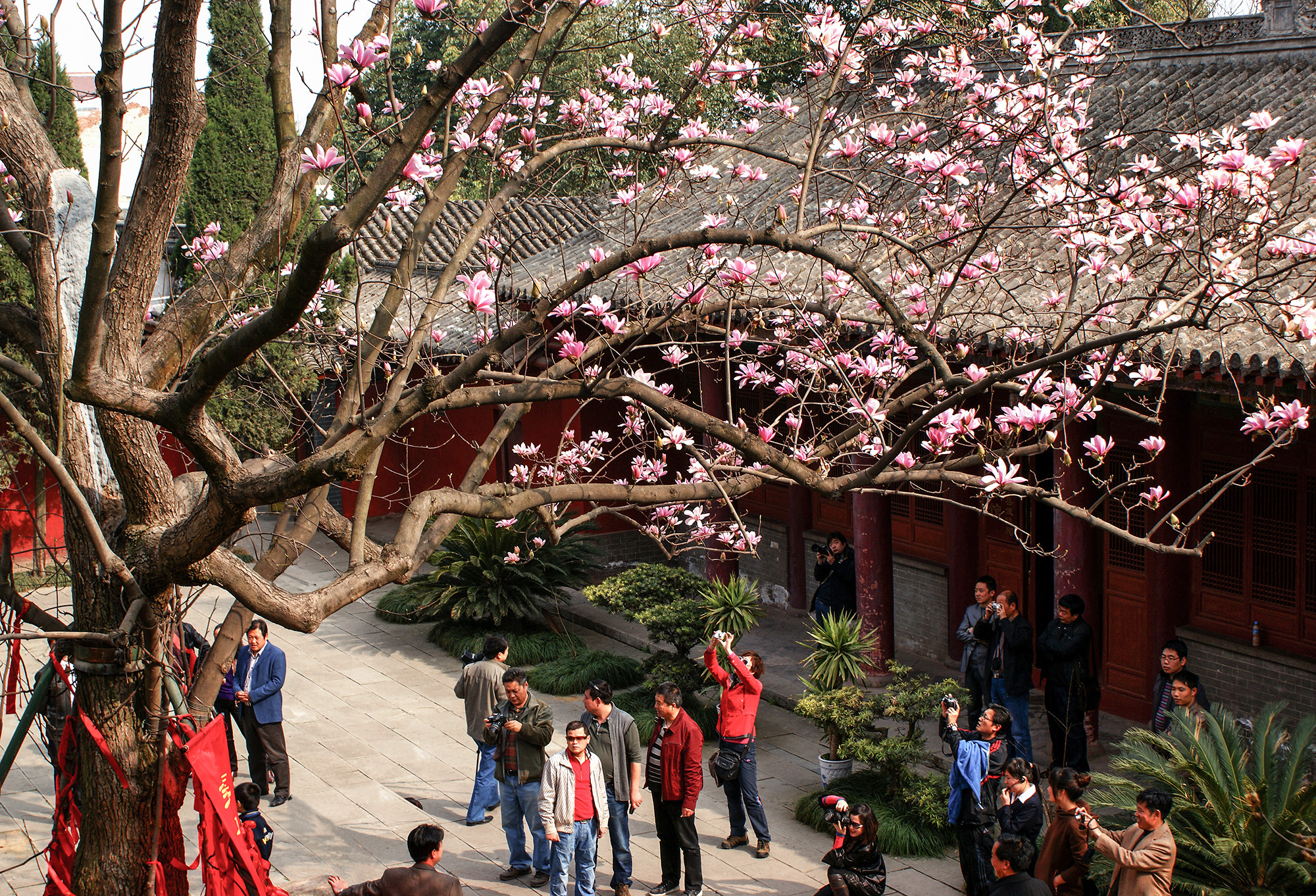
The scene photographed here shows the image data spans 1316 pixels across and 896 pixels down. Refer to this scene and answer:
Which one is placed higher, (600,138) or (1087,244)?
(600,138)

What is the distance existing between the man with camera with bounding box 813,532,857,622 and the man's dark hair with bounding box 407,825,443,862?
22.2 ft

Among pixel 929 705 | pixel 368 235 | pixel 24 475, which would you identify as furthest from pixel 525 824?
pixel 368 235

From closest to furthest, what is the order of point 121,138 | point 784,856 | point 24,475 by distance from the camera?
point 121,138
point 784,856
point 24,475

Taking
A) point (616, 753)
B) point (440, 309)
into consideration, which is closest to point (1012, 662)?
point (616, 753)

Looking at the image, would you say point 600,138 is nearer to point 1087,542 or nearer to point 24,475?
point 1087,542

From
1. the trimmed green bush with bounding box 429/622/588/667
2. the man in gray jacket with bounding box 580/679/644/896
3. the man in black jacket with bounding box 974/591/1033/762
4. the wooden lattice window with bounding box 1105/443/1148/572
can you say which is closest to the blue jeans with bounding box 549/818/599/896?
the man in gray jacket with bounding box 580/679/644/896

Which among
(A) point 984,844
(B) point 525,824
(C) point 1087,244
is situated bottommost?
(B) point 525,824

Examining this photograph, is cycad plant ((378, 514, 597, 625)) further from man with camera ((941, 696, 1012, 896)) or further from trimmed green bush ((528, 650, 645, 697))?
man with camera ((941, 696, 1012, 896))

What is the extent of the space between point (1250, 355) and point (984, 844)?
139 inches

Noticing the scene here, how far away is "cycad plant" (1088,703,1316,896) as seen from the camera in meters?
6.61

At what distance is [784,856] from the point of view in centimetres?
883

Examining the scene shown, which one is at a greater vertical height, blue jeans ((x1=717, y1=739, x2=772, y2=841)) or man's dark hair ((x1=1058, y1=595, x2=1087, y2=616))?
man's dark hair ((x1=1058, y1=595, x2=1087, y2=616))

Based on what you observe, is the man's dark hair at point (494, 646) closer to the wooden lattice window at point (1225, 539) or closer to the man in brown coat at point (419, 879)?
the man in brown coat at point (419, 879)

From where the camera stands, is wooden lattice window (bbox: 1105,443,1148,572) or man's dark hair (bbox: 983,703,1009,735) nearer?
man's dark hair (bbox: 983,703,1009,735)
